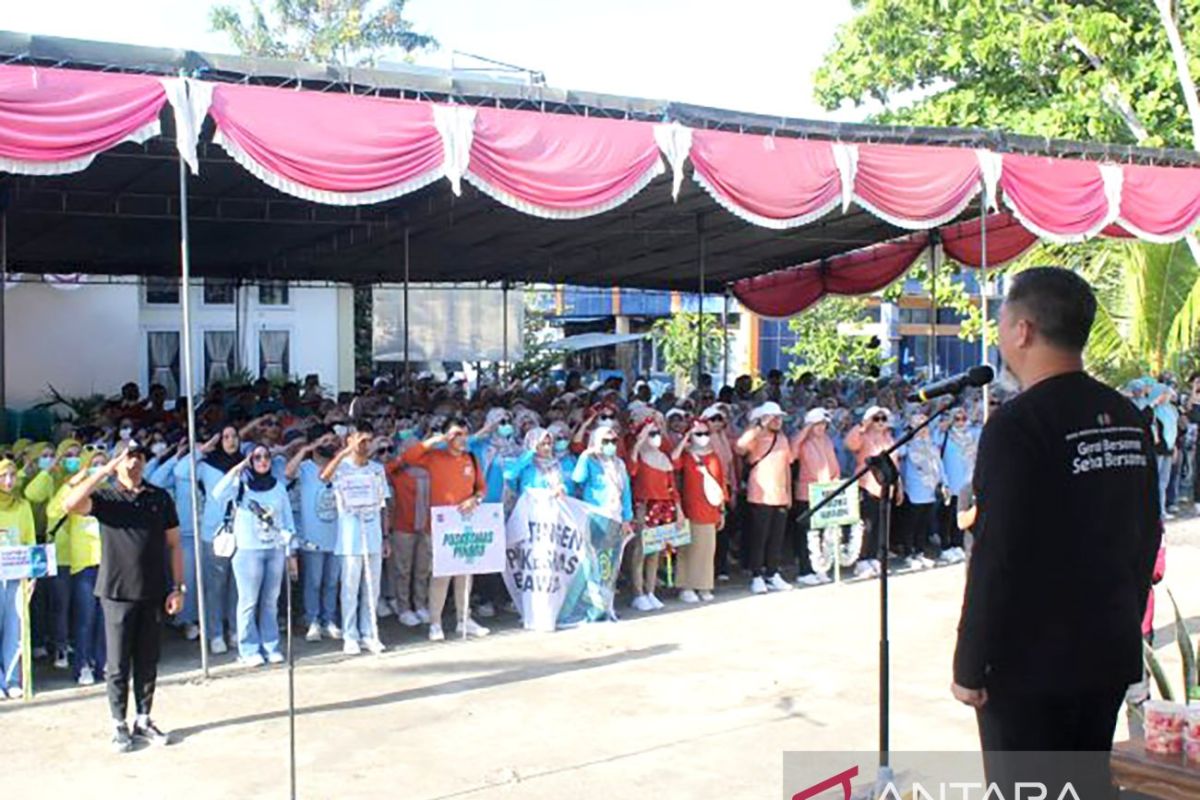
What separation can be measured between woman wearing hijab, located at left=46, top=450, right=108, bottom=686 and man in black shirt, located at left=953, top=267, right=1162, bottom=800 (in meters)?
6.13

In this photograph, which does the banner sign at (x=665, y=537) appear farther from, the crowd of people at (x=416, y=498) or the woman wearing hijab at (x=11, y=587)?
the woman wearing hijab at (x=11, y=587)

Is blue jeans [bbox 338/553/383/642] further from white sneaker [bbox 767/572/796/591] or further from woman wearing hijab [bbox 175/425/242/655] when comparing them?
white sneaker [bbox 767/572/796/591]

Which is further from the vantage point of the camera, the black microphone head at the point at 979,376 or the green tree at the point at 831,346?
the green tree at the point at 831,346

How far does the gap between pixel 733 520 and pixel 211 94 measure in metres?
6.32

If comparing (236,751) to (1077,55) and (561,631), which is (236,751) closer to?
(561,631)

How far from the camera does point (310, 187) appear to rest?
8.13 m

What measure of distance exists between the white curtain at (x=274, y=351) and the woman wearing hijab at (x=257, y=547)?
20824 millimetres

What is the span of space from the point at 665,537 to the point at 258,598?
3.39 m

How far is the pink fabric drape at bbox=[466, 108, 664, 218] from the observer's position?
889cm

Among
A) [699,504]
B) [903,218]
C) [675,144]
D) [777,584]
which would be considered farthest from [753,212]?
[777,584]

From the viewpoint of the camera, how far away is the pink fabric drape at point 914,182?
36.1ft

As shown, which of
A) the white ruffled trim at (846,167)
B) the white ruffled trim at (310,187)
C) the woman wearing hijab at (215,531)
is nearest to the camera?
the white ruffled trim at (310,187)

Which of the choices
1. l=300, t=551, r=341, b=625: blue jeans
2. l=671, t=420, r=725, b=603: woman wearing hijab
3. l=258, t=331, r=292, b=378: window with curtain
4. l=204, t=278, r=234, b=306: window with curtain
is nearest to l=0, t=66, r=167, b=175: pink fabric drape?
l=300, t=551, r=341, b=625: blue jeans

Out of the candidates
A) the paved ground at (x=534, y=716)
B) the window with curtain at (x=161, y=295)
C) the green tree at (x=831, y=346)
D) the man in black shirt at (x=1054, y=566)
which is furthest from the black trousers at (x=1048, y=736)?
the window with curtain at (x=161, y=295)
